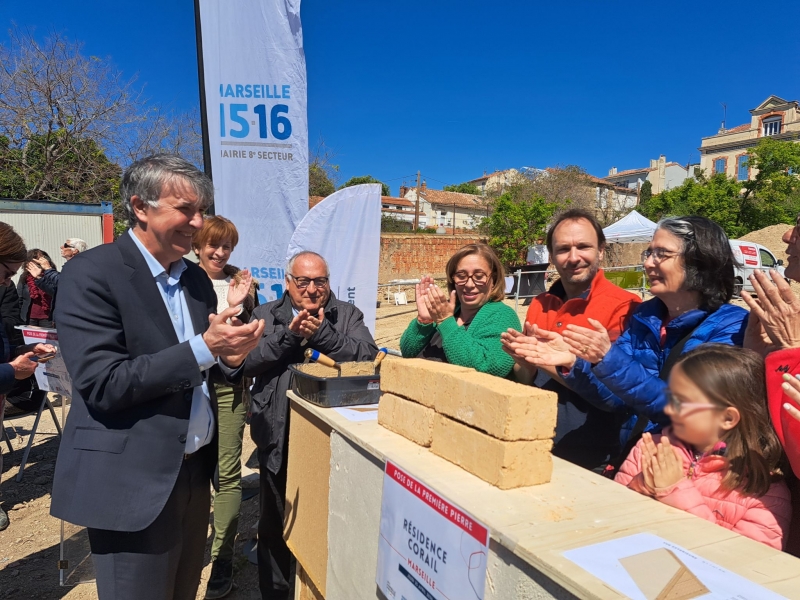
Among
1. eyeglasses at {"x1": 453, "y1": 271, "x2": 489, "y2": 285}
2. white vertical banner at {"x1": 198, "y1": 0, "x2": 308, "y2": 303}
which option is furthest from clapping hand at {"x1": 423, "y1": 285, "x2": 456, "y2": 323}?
white vertical banner at {"x1": 198, "y1": 0, "x2": 308, "y2": 303}

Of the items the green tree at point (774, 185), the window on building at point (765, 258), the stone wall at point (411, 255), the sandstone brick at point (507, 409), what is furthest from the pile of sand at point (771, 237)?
the sandstone brick at point (507, 409)

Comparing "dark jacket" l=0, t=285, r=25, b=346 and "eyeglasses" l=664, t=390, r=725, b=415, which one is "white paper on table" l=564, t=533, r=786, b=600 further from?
"dark jacket" l=0, t=285, r=25, b=346

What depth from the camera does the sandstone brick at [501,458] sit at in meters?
1.35

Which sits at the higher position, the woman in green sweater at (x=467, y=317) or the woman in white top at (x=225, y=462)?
the woman in green sweater at (x=467, y=317)

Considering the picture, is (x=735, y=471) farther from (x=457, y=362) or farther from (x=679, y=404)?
(x=457, y=362)

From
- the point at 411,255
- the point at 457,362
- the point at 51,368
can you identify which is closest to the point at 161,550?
the point at 457,362

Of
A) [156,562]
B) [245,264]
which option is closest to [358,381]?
[156,562]

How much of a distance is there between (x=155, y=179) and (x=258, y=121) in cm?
252

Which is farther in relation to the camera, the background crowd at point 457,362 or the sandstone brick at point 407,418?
the sandstone brick at point 407,418

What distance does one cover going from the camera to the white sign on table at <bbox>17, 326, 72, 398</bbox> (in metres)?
3.36

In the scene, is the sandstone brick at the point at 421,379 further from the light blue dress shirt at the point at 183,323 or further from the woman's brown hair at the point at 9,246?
the woman's brown hair at the point at 9,246

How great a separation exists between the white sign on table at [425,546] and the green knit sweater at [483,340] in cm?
93

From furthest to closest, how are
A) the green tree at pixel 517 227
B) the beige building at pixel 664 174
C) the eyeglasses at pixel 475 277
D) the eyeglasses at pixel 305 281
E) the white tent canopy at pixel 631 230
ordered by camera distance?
1. the beige building at pixel 664 174
2. the green tree at pixel 517 227
3. the white tent canopy at pixel 631 230
4. the eyeglasses at pixel 305 281
5. the eyeglasses at pixel 475 277

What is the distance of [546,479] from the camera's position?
1423 mm
